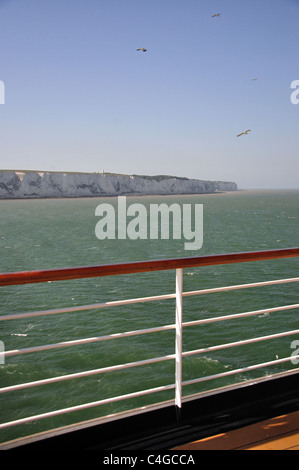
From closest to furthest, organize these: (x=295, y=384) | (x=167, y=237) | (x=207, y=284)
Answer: (x=295, y=384) → (x=207, y=284) → (x=167, y=237)

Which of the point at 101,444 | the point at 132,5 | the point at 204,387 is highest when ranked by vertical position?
the point at 132,5

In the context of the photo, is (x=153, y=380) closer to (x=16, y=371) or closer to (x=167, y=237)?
(x=16, y=371)

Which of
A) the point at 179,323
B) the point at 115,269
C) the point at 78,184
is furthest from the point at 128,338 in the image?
the point at 78,184

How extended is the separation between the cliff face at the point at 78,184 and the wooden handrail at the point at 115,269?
3279 inches

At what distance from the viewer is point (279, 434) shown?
133 cm

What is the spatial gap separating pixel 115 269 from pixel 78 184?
284ft

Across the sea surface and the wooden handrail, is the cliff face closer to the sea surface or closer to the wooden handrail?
the sea surface

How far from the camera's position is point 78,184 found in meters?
85.4

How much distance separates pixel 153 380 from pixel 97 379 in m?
0.79

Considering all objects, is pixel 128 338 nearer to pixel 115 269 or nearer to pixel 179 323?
pixel 179 323

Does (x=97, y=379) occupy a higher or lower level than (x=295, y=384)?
lower

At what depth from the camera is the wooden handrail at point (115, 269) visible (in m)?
1.11

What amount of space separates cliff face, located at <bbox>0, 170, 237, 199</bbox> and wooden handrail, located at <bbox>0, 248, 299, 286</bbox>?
8329cm

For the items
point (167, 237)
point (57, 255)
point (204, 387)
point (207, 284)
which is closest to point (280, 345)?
point (204, 387)
